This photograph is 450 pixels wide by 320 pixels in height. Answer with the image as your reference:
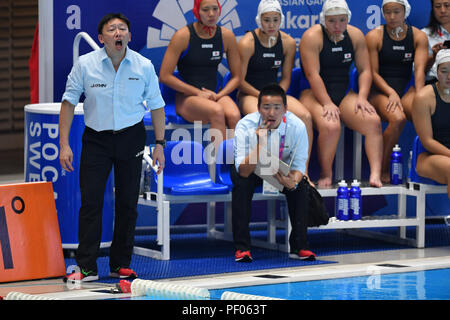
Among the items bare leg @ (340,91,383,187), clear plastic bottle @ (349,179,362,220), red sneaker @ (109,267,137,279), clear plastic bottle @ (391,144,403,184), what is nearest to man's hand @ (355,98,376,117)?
bare leg @ (340,91,383,187)

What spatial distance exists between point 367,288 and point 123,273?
155 cm

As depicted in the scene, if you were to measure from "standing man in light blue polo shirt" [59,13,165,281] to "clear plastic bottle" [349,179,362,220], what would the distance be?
6.38 feet

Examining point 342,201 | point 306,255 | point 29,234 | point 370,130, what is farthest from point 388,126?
point 29,234

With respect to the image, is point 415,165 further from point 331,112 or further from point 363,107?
point 331,112

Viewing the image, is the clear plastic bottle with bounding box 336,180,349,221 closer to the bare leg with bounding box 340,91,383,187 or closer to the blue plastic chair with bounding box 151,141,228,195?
the bare leg with bounding box 340,91,383,187

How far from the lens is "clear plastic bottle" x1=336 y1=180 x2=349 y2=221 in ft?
25.8

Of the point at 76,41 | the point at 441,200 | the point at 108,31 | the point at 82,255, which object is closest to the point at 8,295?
the point at 82,255

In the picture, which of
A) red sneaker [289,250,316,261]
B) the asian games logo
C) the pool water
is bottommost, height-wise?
the pool water

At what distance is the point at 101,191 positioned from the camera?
6477mm

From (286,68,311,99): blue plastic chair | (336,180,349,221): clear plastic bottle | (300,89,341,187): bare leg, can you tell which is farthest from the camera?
(286,68,311,99): blue plastic chair

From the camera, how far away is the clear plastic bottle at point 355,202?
7.93 meters

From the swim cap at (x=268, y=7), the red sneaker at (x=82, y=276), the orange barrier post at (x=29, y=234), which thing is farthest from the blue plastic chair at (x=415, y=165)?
the orange barrier post at (x=29, y=234)

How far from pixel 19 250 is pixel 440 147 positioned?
320 centimetres

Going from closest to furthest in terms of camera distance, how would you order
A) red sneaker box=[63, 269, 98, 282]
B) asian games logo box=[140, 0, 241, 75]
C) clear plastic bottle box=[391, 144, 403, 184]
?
red sneaker box=[63, 269, 98, 282]
clear plastic bottle box=[391, 144, 403, 184]
asian games logo box=[140, 0, 241, 75]
